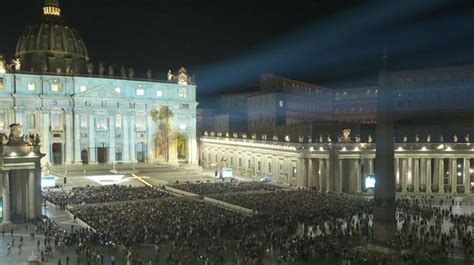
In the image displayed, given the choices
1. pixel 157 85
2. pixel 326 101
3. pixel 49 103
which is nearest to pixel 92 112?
pixel 49 103

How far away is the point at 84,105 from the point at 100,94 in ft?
11.8

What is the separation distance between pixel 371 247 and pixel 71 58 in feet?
282

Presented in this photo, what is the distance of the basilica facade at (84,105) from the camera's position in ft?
281

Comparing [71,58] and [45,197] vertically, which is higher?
[71,58]

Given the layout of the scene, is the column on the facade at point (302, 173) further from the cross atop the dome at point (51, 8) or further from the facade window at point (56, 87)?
the cross atop the dome at point (51, 8)

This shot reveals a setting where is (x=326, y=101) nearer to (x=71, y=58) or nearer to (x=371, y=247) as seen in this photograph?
(x=71, y=58)

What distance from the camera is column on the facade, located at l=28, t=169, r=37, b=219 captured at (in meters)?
43.1

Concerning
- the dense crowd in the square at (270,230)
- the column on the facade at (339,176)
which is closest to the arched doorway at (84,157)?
the dense crowd in the square at (270,230)

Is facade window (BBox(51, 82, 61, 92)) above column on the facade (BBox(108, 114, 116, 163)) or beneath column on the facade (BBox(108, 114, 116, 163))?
above

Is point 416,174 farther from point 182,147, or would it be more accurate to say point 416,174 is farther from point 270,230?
point 182,147

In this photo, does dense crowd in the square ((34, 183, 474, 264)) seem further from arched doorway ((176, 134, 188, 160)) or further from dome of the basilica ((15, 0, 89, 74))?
dome of the basilica ((15, 0, 89, 74))

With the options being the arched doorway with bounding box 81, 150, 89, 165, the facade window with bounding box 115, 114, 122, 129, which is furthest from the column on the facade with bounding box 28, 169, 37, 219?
the facade window with bounding box 115, 114, 122, 129

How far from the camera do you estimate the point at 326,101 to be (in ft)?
364

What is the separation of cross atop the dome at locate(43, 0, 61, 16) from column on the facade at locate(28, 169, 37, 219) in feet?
233
